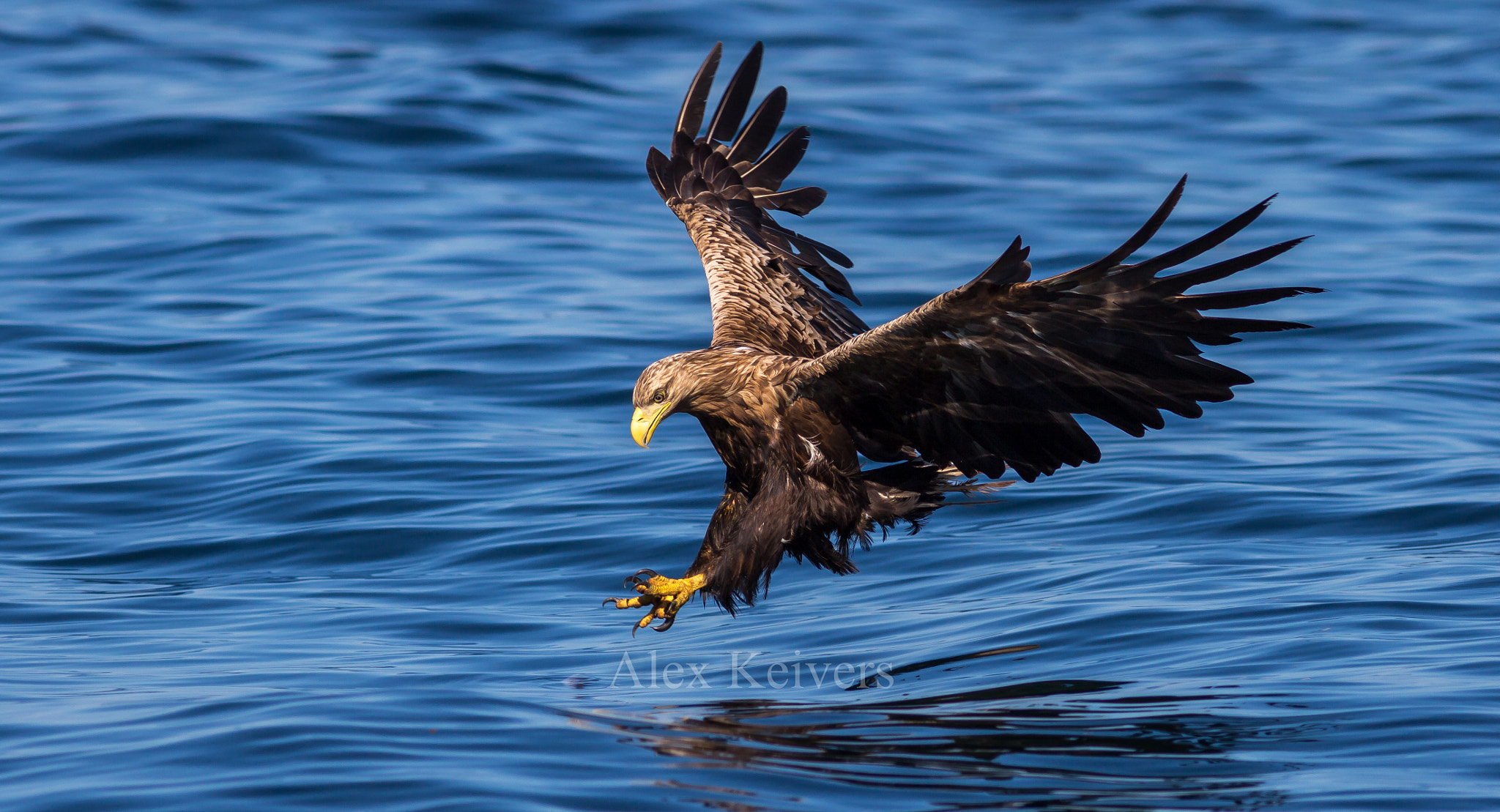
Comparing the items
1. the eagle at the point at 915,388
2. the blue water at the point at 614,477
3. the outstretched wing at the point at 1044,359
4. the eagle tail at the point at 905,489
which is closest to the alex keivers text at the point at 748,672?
the blue water at the point at 614,477

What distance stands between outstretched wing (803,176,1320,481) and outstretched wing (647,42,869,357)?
3.65ft

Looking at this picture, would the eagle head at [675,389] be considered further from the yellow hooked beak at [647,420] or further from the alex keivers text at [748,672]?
the alex keivers text at [748,672]

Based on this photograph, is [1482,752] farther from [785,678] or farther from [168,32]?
[168,32]

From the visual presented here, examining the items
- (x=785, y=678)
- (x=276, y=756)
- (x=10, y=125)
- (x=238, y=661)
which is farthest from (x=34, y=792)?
(x=10, y=125)

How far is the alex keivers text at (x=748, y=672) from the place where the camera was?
629 centimetres

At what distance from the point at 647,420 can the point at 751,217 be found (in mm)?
2753

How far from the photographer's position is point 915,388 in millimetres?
6020

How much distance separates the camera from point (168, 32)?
73.8 feet

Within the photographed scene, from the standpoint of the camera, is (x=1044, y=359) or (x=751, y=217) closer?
(x=1044, y=359)

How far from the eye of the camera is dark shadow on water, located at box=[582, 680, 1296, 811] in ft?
15.8

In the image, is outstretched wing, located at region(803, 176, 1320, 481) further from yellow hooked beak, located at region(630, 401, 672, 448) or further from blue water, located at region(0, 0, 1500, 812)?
blue water, located at region(0, 0, 1500, 812)

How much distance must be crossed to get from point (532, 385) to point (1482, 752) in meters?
6.88

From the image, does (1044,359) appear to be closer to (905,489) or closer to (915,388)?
(915,388)

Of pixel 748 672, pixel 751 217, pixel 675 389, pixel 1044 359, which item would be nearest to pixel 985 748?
pixel 1044 359
